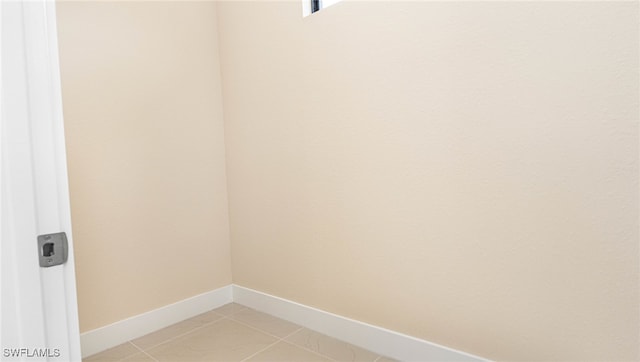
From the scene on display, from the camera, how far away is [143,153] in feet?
6.93

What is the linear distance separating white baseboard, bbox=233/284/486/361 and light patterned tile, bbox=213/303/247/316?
0.04 metres

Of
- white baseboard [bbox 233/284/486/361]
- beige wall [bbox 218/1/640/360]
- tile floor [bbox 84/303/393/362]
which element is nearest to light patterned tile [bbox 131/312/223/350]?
tile floor [bbox 84/303/393/362]

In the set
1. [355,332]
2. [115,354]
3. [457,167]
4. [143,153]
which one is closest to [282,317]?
[355,332]

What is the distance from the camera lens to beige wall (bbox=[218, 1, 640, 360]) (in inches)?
48.1

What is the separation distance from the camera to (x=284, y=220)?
218cm

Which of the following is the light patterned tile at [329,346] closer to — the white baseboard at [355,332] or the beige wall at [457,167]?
the white baseboard at [355,332]

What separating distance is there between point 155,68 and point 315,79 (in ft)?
3.09

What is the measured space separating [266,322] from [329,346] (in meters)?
0.46

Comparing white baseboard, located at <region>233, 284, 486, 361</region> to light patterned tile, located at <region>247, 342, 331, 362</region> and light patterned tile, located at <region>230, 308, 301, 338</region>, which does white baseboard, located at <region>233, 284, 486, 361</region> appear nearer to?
light patterned tile, located at <region>230, 308, 301, 338</region>

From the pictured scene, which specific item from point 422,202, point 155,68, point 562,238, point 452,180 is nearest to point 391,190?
point 422,202

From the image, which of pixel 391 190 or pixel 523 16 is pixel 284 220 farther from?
pixel 523 16

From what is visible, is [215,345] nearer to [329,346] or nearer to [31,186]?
[329,346]

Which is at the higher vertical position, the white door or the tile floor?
the white door

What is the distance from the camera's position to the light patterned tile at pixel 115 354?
183 centimetres
